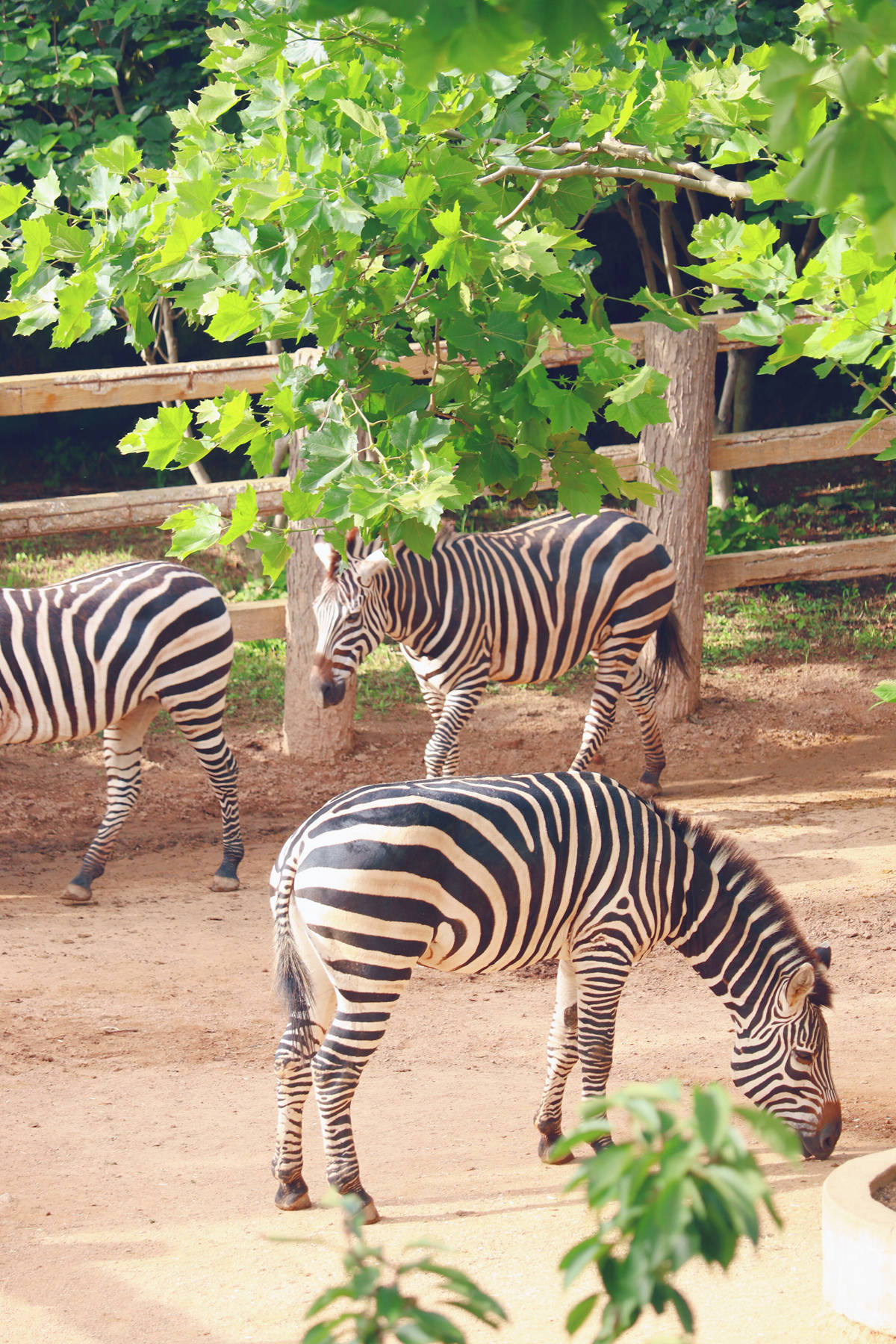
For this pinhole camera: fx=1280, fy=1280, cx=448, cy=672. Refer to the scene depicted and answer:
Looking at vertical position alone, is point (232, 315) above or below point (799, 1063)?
above

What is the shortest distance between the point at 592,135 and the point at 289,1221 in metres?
3.13

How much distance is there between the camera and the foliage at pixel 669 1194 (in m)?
1.19

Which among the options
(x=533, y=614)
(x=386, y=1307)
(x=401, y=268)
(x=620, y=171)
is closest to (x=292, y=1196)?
(x=401, y=268)

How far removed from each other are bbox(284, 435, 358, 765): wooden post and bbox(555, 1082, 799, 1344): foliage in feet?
21.1

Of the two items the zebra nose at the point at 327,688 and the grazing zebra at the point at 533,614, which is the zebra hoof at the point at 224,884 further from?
the grazing zebra at the point at 533,614

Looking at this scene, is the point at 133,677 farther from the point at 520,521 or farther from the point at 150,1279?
the point at 520,521

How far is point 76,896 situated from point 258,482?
303 cm

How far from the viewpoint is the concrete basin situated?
2.88 meters

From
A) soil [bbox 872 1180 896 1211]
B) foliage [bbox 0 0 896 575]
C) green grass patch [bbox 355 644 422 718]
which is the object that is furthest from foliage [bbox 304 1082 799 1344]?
green grass patch [bbox 355 644 422 718]

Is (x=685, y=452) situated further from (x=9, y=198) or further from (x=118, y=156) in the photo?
(x=9, y=198)

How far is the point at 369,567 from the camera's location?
21.8ft

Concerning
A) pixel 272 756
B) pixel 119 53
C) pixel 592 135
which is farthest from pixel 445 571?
pixel 119 53

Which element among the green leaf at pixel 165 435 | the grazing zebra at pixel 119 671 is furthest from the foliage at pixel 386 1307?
the grazing zebra at pixel 119 671

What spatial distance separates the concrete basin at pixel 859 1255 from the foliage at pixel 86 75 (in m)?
7.85
